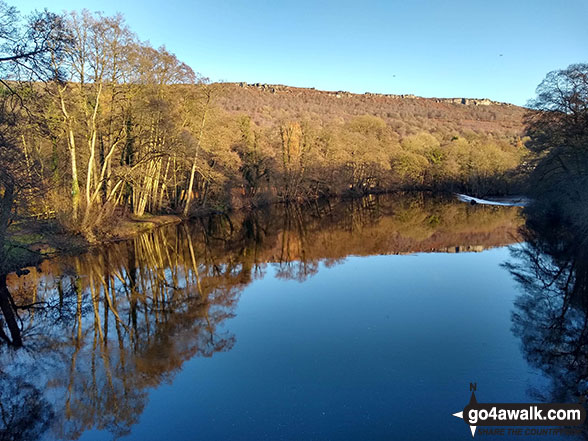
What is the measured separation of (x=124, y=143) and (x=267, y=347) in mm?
18074

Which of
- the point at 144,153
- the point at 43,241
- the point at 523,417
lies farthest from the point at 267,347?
the point at 144,153

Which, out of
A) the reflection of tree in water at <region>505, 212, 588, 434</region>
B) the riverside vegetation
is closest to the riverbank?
the riverside vegetation

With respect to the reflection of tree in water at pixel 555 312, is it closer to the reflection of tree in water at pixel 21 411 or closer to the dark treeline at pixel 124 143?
the reflection of tree in water at pixel 21 411

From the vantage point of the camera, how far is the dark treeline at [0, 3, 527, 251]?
10805mm

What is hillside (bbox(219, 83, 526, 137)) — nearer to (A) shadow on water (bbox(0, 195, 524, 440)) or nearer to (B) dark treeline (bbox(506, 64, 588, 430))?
(B) dark treeline (bbox(506, 64, 588, 430))

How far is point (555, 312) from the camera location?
948 centimetres

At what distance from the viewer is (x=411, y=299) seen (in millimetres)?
10680

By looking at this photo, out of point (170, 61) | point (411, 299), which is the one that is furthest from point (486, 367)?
point (170, 61)

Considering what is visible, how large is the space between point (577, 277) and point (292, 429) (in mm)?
11647

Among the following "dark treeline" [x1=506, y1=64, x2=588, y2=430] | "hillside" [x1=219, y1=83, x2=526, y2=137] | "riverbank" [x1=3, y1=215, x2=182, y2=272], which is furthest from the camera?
"hillside" [x1=219, y1=83, x2=526, y2=137]

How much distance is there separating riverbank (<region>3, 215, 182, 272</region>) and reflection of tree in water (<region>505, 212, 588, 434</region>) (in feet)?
50.8

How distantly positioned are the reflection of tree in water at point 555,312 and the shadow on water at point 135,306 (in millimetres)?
220

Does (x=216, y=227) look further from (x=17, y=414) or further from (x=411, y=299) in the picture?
(x=17, y=414)

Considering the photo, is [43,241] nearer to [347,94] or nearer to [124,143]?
[124,143]
